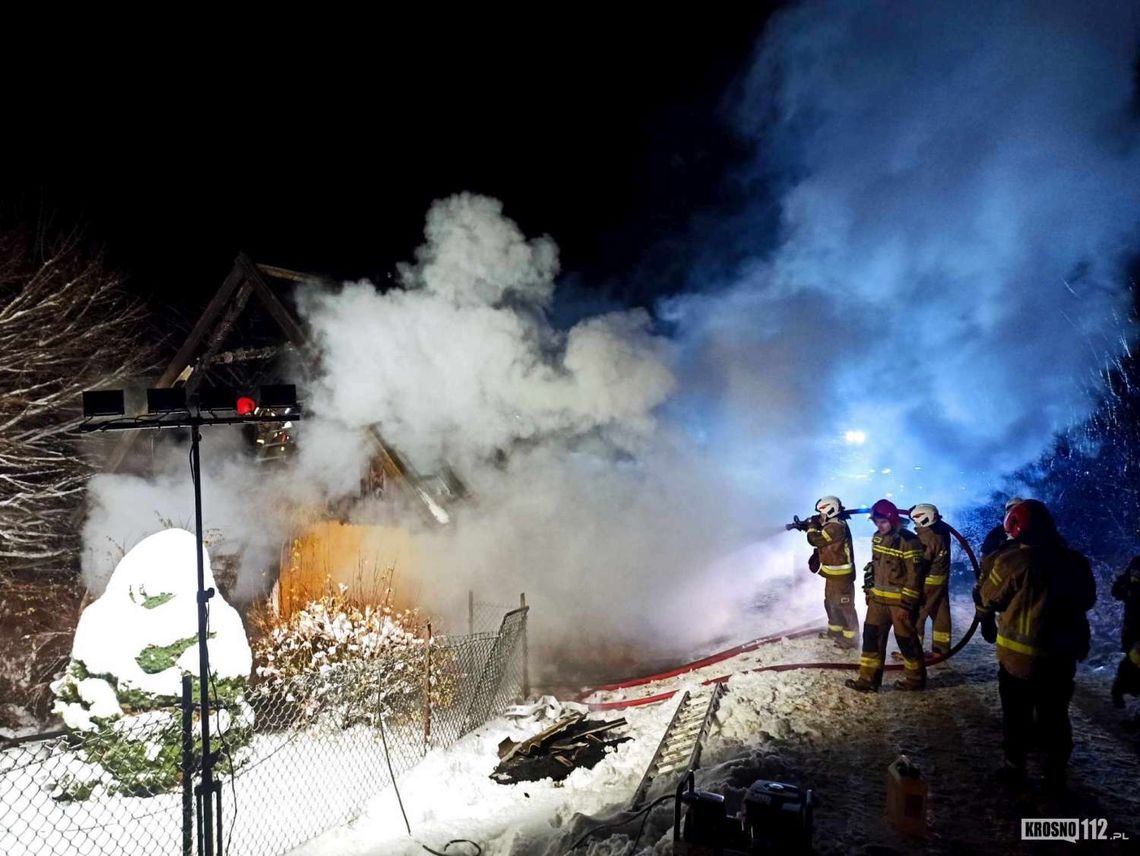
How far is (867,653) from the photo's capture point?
6785mm

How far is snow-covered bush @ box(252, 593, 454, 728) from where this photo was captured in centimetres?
788

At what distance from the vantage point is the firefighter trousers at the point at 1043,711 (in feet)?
14.5

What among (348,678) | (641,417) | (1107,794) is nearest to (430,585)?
(348,678)

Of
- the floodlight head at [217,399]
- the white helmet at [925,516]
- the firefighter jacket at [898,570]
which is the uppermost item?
the floodlight head at [217,399]

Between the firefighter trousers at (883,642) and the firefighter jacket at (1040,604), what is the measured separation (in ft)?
5.86

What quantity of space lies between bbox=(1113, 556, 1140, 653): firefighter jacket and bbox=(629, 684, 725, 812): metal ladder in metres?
4.02

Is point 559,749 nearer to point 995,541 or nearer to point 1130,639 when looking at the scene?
point 1130,639

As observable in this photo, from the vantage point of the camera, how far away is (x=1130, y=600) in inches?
246

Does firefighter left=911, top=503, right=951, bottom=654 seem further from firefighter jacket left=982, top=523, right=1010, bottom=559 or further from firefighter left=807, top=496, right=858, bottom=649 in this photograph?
firefighter left=807, top=496, right=858, bottom=649

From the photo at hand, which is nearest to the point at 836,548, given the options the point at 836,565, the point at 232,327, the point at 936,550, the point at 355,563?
the point at 836,565

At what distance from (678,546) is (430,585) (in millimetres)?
5500

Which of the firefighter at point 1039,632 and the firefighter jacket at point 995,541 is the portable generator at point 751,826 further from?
the firefighter jacket at point 995,541

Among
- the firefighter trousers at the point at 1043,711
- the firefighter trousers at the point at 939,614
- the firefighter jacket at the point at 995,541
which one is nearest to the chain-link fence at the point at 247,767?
the firefighter trousers at the point at 1043,711

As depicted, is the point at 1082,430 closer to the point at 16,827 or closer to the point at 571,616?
the point at 571,616
